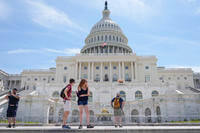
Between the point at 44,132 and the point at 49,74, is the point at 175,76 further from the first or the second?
the point at 44,132

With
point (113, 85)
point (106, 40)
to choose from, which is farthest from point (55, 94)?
point (106, 40)

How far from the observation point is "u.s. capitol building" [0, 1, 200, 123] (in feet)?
105

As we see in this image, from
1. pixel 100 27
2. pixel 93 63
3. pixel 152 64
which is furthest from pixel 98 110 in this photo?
pixel 100 27

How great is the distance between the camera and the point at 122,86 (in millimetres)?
49938

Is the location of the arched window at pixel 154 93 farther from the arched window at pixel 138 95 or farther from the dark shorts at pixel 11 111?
the dark shorts at pixel 11 111

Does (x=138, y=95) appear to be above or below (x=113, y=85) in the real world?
below

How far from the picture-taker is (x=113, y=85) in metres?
49.8

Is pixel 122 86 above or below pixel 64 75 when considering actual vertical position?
below

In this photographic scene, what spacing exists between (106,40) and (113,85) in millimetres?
55365

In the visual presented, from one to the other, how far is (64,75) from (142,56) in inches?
1364

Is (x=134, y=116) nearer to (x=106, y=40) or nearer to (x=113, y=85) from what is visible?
(x=113, y=85)

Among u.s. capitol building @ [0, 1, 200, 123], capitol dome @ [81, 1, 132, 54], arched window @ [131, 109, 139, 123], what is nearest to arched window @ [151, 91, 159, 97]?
u.s. capitol building @ [0, 1, 200, 123]

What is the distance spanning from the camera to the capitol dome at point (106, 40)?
319ft

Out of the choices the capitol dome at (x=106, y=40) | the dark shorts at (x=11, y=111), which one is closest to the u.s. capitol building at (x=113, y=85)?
the capitol dome at (x=106, y=40)
